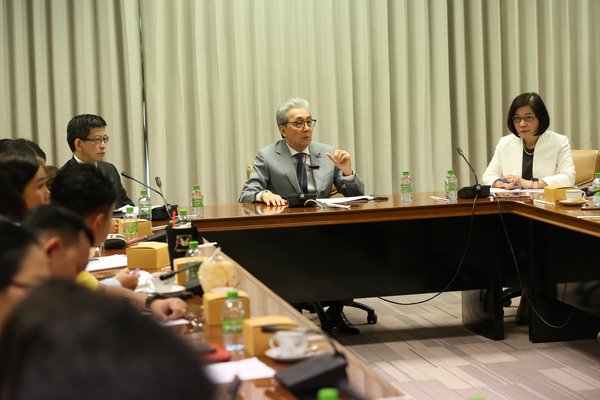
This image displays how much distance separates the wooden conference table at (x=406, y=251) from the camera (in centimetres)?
424

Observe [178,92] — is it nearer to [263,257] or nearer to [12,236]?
[263,257]

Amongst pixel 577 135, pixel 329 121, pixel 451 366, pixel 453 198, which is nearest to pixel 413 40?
pixel 329 121

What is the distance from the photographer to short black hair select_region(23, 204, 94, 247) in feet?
6.16

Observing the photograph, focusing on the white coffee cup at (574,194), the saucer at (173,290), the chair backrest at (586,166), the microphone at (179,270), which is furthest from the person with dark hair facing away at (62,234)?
the chair backrest at (586,166)

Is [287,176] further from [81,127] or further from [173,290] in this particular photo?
[173,290]

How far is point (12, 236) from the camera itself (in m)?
1.24

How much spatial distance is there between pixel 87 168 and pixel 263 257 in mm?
1716

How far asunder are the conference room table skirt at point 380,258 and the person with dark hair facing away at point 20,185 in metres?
1.51

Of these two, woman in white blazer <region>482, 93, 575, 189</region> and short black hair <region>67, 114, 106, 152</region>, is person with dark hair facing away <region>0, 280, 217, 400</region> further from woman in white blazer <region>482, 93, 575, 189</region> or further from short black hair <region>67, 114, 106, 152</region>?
woman in white blazer <region>482, 93, 575, 189</region>

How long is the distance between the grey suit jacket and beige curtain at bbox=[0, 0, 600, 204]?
1.32 meters

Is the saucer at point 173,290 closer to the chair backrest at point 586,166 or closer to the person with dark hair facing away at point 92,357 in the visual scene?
the person with dark hair facing away at point 92,357

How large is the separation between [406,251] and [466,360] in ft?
2.13

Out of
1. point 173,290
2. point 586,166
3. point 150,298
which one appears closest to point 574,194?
point 586,166

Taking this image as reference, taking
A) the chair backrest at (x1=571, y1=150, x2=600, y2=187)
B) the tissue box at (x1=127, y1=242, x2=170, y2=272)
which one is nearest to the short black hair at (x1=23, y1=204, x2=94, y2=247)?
the tissue box at (x1=127, y1=242, x2=170, y2=272)
